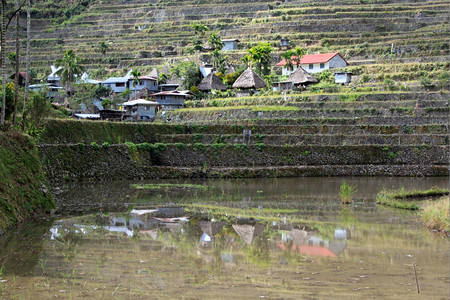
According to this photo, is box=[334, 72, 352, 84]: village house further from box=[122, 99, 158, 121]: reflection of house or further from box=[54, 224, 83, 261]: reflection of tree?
box=[54, 224, 83, 261]: reflection of tree

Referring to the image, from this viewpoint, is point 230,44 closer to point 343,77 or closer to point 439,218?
point 343,77

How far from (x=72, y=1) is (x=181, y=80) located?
49.8 metres

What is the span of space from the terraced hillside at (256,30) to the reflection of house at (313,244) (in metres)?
36.1

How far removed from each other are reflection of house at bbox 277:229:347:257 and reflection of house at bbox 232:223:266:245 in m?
0.81

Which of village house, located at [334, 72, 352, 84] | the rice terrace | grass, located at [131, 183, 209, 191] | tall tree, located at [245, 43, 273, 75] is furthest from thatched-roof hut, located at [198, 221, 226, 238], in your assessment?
tall tree, located at [245, 43, 273, 75]

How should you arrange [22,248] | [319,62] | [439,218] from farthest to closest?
[319,62] < [439,218] < [22,248]

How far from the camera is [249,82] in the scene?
52562 millimetres

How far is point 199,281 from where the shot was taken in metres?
11.1

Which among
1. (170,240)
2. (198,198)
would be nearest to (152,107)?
(198,198)

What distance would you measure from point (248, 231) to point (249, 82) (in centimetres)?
3662

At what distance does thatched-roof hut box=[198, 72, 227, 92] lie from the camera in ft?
182

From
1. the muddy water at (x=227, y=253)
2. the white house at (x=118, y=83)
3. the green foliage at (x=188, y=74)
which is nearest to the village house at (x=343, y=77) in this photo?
the green foliage at (x=188, y=74)

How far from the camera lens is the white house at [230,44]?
231 feet

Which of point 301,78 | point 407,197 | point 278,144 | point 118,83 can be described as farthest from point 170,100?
point 407,197
